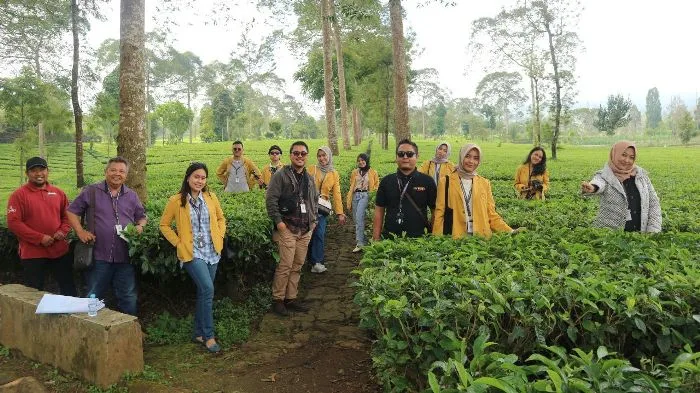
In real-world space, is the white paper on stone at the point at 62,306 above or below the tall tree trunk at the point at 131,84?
below

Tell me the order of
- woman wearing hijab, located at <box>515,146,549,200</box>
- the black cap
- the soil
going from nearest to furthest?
the soil < the black cap < woman wearing hijab, located at <box>515,146,549,200</box>

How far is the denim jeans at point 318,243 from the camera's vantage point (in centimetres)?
630

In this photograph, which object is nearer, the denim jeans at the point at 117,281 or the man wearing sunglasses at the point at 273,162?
the denim jeans at the point at 117,281

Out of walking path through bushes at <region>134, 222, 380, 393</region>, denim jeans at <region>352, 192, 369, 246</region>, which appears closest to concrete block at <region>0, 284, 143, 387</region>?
walking path through bushes at <region>134, 222, 380, 393</region>

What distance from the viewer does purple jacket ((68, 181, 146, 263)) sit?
418 cm

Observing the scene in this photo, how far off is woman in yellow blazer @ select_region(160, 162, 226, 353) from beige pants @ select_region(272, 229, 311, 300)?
2.49 feet

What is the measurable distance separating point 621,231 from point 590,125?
303ft

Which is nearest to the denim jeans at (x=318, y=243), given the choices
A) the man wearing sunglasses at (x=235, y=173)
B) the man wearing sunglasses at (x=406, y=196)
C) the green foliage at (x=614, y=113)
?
the man wearing sunglasses at (x=406, y=196)

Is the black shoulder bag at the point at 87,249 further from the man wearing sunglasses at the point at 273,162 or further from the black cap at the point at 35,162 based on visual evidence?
the man wearing sunglasses at the point at 273,162

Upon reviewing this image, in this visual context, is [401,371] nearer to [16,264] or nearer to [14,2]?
[16,264]

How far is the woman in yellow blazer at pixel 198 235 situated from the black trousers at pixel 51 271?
1.45m

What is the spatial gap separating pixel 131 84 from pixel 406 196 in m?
4.08

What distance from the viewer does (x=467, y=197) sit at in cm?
421

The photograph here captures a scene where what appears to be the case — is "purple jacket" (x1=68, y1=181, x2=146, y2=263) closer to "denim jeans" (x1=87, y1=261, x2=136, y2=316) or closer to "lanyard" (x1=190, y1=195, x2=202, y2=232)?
"denim jeans" (x1=87, y1=261, x2=136, y2=316)
